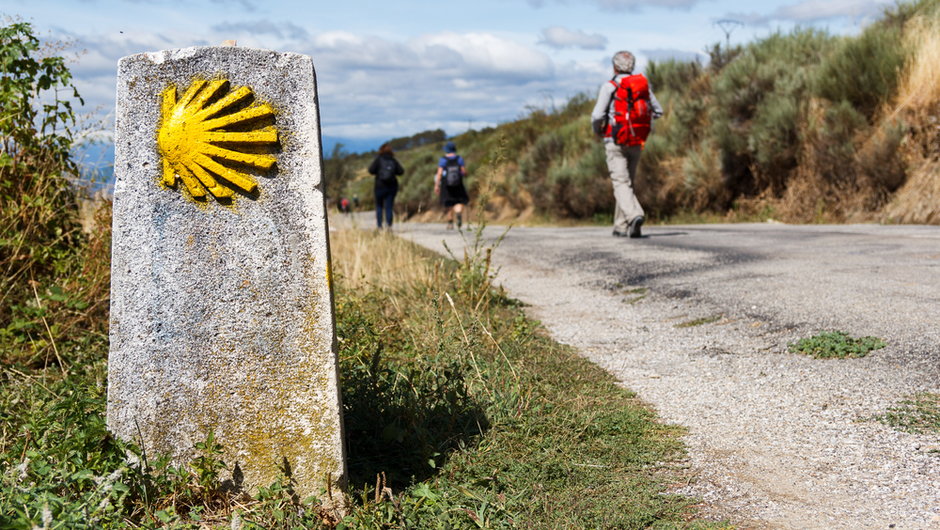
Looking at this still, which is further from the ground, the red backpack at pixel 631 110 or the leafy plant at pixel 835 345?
the red backpack at pixel 631 110

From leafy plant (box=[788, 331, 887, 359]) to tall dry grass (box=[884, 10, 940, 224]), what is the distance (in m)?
Answer: 7.81

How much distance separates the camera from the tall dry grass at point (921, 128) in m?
12.1

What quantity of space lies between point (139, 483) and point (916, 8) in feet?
54.4

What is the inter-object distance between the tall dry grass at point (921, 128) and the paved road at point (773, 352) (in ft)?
7.80

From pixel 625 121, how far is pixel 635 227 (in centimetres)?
134

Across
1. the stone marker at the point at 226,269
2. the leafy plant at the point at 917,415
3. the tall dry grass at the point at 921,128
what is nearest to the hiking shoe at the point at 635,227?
the tall dry grass at the point at 921,128

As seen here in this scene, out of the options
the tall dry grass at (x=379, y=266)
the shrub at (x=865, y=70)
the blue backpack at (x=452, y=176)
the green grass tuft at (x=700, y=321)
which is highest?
the shrub at (x=865, y=70)

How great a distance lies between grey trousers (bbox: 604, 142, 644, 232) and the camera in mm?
10750

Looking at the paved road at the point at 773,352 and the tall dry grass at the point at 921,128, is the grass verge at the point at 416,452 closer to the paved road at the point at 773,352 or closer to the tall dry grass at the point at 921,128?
the paved road at the point at 773,352

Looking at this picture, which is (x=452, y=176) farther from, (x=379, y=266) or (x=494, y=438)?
(x=494, y=438)

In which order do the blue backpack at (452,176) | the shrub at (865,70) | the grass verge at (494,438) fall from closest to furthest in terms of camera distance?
the grass verge at (494,438)
the shrub at (865,70)
the blue backpack at (452,176)

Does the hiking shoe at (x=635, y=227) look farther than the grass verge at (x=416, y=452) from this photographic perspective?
Yes

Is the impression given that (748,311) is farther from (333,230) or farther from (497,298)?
(333,230)

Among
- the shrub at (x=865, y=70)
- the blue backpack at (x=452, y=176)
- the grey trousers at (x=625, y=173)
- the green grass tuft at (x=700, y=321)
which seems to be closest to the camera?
the green grass tuft at (x=700, y=321)
